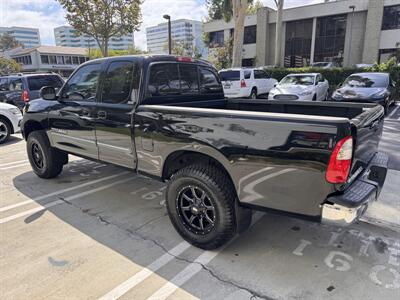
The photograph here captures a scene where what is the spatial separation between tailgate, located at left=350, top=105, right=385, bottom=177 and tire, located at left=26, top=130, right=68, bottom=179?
4372mm

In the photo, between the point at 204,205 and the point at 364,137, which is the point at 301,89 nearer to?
the point at 364,137

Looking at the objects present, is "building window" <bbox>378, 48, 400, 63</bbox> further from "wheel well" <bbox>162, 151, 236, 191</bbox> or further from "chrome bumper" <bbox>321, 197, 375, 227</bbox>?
"chrome bumper" <bbox>321, 197, 375, 227</bbox>

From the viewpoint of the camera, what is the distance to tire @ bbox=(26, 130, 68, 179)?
490 centimetres

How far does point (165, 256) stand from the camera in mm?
2975

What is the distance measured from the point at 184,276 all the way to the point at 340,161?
5.32 feet

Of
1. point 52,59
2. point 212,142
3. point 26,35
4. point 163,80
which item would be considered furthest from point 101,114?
point 26,35

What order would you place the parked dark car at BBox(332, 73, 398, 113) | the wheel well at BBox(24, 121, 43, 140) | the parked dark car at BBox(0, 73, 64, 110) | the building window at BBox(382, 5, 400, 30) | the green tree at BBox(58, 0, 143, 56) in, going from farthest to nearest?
the building window at BBox(382, 5, 400, 30) → the green tree at BBox(58, 0, 143, 56) → the parked dark car at BBox(0, 73, 64, 110) → the parked dark car at BBox(332, 73, 398, 113) → the wheel well at BBox(24, 121, 43, 140)

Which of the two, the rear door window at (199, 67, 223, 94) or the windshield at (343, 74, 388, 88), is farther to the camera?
the windshield at (343, 74, 388, 88)

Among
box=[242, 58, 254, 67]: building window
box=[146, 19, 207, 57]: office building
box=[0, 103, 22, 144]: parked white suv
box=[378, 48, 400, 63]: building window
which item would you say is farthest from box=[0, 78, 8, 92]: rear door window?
box=[146, 19, 207, 57]: office building

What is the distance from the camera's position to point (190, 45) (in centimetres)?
3691

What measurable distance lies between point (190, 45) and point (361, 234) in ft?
119

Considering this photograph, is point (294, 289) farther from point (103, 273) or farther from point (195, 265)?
point (103, 273)

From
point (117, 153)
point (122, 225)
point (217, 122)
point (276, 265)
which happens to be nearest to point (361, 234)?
point (276, 265)

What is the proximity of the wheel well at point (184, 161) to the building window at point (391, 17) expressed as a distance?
31.3 m
